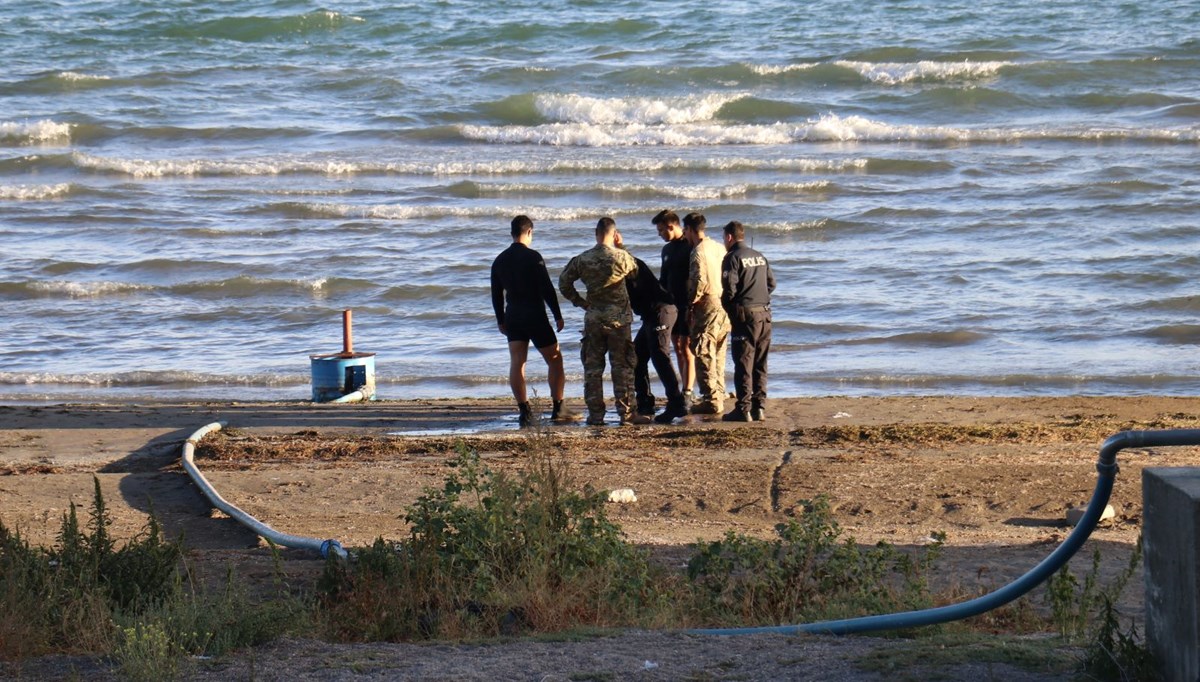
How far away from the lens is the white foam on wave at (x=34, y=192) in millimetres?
26281

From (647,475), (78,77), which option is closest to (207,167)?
(78,77)

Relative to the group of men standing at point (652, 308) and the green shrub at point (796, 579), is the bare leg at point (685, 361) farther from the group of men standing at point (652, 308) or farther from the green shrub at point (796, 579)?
the green shrub at point (796, 579)

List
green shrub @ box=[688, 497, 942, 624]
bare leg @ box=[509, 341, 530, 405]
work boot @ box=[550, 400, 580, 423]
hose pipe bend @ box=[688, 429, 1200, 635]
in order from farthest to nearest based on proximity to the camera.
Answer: work boot @ box=[550, 400, 580, 423] → bare leg @ box=[509, 341, 530, 405] → green shrub @ box=[688, 497, 942, 624] → hose pipe bend @ box=[688, 429, 1200, 635]

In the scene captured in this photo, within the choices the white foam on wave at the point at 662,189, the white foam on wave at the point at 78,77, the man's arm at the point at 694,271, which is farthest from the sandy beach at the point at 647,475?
the white foam on wave at the point at 78,77

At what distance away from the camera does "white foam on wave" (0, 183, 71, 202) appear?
1035 inches

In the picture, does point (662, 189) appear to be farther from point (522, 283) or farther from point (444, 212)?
point (522, 283)

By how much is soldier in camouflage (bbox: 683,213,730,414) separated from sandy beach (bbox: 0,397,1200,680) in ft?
1.21

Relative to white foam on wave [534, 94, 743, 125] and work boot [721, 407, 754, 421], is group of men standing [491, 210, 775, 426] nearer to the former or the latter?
work boot [721, 407, 754, 421]

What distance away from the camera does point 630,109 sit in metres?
33.6

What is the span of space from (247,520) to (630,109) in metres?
25.8

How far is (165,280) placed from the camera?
19.8 metres

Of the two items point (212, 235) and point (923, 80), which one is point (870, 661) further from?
point (923, 80)

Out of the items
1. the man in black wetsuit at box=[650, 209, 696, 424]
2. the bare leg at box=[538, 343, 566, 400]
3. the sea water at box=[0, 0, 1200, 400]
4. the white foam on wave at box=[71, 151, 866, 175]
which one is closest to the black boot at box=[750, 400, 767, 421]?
the man in black wetsuit at box=[650, 209, 696, 424]

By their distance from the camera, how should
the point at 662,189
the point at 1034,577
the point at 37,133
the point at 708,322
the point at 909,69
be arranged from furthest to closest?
the point at 909,69 < the point at 37,133 < the point at 662,189 < the point at 708,322 < the point at 1034,577
